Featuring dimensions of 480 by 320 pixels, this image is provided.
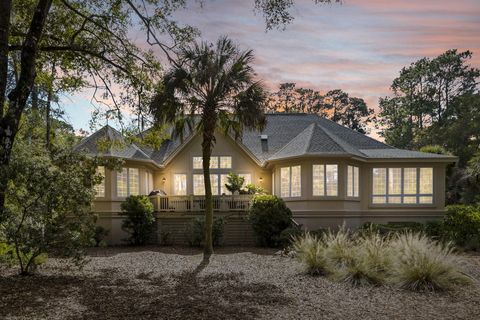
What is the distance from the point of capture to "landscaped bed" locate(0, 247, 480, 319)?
7301mm

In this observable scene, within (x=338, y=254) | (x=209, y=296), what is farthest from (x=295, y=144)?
(x=209, y=296)

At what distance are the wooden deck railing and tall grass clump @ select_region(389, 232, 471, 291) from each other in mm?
10936

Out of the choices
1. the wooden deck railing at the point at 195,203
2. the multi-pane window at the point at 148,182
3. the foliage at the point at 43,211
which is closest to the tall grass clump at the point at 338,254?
the foliage at the point at 43,211

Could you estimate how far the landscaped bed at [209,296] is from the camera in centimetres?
730

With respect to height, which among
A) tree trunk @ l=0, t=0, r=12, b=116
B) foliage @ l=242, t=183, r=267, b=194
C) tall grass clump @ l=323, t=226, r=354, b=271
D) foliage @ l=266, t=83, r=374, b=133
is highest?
foliage @ l=266, t=83, r=374, b=133

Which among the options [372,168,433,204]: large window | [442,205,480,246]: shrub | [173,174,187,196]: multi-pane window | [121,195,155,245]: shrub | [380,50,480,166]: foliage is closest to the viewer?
[442,205,480,246]: shrub

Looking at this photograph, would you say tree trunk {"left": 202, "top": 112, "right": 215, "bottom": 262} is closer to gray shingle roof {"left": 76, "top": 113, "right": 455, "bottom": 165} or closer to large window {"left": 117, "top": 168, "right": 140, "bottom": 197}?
gray shingle roof {"left": 76, "top": 113, "right": 455, "bottom": 165}

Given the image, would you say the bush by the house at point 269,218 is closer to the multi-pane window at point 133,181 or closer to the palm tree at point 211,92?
the palm tree at point 211,92

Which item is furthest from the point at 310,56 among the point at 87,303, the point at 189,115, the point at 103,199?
the point at 103,199

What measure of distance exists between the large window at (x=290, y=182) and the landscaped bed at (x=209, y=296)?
8186 mm

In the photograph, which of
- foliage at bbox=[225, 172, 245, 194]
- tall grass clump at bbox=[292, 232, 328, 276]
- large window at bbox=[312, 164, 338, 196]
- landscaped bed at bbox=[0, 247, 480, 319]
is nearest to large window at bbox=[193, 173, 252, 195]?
foliage at bbox=[225, 172, 245, 194]

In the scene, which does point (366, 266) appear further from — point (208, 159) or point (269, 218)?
point (269, 218)

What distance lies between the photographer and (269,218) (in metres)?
18.7

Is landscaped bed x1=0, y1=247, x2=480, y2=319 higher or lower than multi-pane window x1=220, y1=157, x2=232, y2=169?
lower
